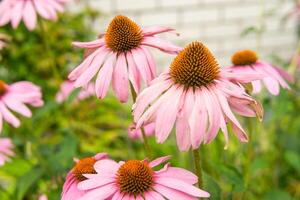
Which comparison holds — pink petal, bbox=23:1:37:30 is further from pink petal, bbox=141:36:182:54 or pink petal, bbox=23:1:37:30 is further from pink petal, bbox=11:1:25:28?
pink petal, bbox=141:36:182:54

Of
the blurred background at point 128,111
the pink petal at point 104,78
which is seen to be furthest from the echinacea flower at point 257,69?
the pink petal at point 104,78

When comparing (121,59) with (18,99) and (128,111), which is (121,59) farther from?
(128,111)

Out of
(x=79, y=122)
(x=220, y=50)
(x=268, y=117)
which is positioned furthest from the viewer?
(x=220, y=50)

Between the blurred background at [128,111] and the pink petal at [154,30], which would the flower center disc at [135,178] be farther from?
the pink petal at [154,30]

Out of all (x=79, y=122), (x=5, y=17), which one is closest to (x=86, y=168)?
(x=5, y=17)

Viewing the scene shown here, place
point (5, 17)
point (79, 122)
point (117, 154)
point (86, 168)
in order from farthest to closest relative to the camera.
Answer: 1. point (79, 122)
2. point (117, 154)
3. point (5, 17)
4. point (86, 168)

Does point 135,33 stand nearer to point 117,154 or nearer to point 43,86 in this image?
point 117,154
